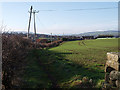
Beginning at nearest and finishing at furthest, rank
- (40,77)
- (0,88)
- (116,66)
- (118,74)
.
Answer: (0,88) → (118,74) → (116,66) → (40,77)

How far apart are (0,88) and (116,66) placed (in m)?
6.33

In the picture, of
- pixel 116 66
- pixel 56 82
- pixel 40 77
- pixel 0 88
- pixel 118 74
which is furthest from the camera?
pixel 40 77

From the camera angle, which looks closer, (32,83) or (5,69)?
(5,69)

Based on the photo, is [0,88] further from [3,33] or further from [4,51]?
[3,33]

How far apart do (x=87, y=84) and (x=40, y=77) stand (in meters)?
3.50

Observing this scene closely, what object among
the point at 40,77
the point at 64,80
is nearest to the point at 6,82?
the point at 40,77

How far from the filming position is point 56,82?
8.20 meters

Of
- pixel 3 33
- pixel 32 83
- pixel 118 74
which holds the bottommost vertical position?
pixel 32 83

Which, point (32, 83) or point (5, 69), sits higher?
point (5, 69)

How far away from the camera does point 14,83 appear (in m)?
7.97

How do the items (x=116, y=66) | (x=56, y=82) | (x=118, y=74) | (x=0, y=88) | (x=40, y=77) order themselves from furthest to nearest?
(x=40, y=77) < (x=56, y=82) < (x=116, y=66) < (x=118, y=74) < (x=0, y=88)

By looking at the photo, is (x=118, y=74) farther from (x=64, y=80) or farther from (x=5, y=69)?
(x=5, y=69)

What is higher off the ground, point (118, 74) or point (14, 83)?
point (118, 74)

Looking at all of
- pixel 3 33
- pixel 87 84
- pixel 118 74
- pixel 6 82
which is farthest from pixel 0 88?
pixel 118 74
